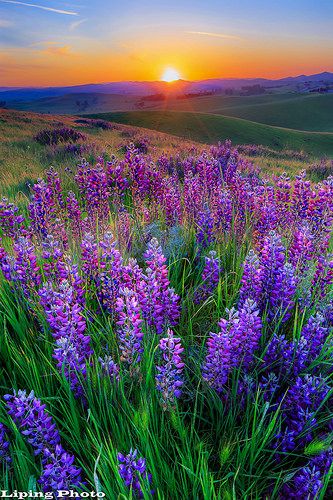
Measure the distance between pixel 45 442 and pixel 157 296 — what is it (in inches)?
35.6

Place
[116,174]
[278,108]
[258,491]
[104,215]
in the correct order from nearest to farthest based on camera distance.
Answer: [258,491]
[116,174]
[104,215]
[278,108]

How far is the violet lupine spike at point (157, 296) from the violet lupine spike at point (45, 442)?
0.79 metres

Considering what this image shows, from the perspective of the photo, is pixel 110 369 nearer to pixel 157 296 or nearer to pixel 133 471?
pixel 157 296

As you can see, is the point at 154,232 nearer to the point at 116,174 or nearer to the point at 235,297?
the point at 116,174

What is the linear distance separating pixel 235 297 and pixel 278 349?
0.76 meters

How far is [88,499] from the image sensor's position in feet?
5.17

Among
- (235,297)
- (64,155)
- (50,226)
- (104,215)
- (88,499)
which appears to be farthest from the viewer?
(64,155)

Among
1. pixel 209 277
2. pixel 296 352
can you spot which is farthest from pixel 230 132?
pixel 296 352

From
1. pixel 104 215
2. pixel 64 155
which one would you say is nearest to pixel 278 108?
pixel 64 155

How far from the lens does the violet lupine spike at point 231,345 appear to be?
180 cm

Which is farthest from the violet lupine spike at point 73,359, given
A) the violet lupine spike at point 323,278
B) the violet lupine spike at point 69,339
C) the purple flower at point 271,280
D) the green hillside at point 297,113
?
the green hillside at point 297,113

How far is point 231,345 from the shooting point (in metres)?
1.83

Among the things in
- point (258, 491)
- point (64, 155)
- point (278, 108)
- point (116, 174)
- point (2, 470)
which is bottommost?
point (258, 491)

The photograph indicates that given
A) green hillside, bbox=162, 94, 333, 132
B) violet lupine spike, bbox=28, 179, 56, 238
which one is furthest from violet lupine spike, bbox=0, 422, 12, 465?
green hillside, bbox=162, 94, 333, 132
